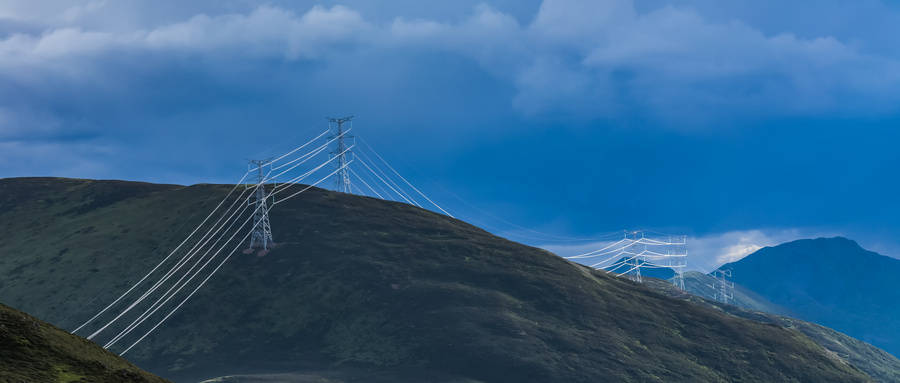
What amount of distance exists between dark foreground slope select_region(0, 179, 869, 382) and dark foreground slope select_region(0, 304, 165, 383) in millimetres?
84554

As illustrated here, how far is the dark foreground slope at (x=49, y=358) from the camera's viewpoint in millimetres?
29531

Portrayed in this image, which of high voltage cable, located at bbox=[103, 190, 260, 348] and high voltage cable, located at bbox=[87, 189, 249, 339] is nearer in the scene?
high voltage cable, located at bbox=[103, 190, 260, 348]

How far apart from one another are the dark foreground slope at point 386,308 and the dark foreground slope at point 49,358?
3329 inches

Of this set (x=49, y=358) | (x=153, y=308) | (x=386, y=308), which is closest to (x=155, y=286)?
(x=153, y=308)

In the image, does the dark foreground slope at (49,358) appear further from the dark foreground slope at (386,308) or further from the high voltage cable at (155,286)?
the high voltage cable at (155,286)

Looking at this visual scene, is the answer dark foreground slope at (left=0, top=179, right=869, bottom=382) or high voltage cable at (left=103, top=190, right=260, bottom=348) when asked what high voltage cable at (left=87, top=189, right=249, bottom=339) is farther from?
dark foreground slope at (left=0, top=179, right=869, bottom=382)

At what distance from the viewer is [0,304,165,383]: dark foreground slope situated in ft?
96.9

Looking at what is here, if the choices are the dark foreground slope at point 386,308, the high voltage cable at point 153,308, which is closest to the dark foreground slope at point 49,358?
the dark foreground slope at point 386,308

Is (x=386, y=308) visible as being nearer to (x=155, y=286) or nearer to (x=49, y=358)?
(x=155, y=286)

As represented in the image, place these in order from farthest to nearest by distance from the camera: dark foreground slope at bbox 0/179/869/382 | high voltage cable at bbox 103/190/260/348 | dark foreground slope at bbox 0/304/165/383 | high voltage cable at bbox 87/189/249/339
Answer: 1. high voltage cable at bbox 87/189/249/339
2. high voltage cable at bbox 103/190/260/348
3. dark foreground slope at bbox 0/179/869/382
4. dark foreground slope at bbox 0/304/165/383

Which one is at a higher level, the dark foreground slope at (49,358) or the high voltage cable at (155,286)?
the high voltage cable at (155,286)

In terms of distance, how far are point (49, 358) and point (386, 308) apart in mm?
113934

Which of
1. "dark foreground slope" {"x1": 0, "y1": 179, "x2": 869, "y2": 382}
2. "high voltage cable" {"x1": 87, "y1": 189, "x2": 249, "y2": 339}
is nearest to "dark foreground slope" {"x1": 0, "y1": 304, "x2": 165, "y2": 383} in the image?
"dark foreground slope" {"x1": 0, "y1": 179, "x2": 869, "y2": 382}

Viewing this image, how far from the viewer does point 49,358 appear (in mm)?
31266
